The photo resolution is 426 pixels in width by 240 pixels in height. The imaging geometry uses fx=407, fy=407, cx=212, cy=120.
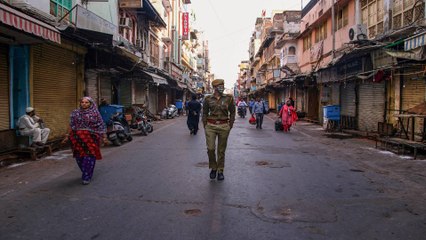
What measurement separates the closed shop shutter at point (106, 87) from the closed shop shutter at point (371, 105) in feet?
40.0

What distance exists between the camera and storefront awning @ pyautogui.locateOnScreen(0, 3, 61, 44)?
739 centimetres

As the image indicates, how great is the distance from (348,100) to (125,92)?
13.1 metres

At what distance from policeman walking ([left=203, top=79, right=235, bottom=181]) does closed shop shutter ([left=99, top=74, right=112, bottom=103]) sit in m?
13.6

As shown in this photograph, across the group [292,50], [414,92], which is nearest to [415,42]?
[414,92]

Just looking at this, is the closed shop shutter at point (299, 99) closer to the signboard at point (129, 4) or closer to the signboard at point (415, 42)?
the signboard at point (129, 4)

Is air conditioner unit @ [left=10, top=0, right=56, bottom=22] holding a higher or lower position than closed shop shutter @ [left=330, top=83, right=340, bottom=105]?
higher

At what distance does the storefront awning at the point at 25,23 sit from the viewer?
739 cm

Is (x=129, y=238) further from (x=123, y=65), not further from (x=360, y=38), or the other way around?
(x=123, y=65)

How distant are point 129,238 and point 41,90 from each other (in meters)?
9.60

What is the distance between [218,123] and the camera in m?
7.54

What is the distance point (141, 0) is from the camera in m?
23.6

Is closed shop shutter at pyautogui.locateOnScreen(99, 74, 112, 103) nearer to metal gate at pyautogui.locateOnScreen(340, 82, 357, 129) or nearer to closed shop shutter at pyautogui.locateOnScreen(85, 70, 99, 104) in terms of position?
closed shop shutter at pyautogui.locateOnScreen(85, 70, 99, 104)

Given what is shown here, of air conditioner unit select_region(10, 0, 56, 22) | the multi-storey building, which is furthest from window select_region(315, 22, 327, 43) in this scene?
air conditioner unit select_region(10, 0, 56, 22)

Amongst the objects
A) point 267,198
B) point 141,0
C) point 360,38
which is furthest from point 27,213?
point 141,0
